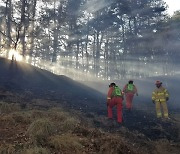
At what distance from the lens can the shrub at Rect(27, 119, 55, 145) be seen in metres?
7.79

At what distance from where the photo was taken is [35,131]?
819cm

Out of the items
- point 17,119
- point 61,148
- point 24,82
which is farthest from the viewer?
point 24,82

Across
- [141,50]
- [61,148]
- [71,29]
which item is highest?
[71,29]

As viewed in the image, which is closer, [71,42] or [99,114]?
[99,114]

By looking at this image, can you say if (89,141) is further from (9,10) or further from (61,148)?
(9,10)

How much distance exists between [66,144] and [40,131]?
0.90 m

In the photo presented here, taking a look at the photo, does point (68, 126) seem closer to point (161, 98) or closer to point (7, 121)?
point (7, 121)

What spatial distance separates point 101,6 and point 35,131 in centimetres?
3733

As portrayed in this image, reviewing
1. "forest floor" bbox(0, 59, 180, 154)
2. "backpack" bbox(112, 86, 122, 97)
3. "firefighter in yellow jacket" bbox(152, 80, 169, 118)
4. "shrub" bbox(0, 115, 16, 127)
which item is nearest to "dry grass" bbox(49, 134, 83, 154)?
"forest floor" bbox(0, 59, 180, 154)

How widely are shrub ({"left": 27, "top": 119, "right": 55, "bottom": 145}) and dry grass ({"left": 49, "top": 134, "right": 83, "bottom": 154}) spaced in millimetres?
253

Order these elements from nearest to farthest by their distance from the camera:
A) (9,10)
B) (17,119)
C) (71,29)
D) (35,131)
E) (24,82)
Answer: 1. (35,131)
2. (17,119)
3. (24,82)
4. (9,10)
5. (71,29)

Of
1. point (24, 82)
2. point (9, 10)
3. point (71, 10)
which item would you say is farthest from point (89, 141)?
point (71, 10)

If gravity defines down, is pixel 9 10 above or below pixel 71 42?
above

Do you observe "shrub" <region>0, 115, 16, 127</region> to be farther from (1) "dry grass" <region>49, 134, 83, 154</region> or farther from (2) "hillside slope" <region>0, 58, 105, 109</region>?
(2) "hillside slope" <region>0, 58, 105, 109</region>
